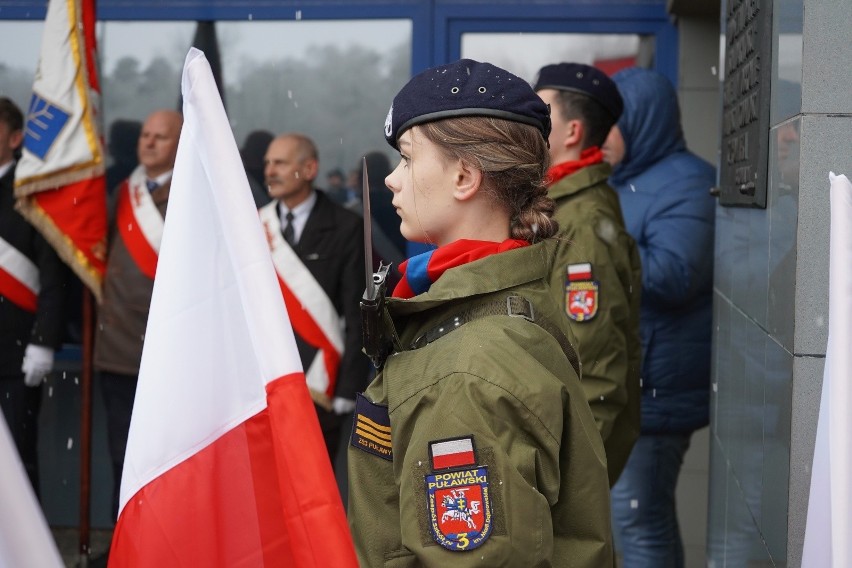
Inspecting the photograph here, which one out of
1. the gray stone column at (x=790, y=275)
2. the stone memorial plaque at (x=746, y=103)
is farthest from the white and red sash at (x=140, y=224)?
the gray stone column at (x=790, y=275)

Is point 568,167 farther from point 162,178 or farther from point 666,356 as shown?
point 162,178

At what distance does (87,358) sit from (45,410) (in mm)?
1052

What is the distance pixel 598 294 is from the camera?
3504mm

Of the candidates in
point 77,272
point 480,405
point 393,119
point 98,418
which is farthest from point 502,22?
point 480,405

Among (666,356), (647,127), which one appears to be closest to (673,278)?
(666,356)

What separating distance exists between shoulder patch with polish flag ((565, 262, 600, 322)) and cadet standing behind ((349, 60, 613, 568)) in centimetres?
140

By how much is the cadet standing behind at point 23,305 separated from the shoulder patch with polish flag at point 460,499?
3.98 metres

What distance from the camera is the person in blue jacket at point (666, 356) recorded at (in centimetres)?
441

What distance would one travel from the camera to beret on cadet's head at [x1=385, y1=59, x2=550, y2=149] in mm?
1985

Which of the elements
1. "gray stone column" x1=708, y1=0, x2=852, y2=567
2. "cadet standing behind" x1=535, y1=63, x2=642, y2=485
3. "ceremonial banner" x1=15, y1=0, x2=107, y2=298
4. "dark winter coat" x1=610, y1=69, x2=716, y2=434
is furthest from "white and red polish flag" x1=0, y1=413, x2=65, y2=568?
"ceremonial banner" x1=15, y1=0, x2=107, y2=298

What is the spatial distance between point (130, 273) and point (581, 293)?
2556 millimetres

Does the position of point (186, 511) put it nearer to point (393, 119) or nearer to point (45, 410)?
point (393, 119)

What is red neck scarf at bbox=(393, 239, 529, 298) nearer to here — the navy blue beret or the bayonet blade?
the bayonet blade

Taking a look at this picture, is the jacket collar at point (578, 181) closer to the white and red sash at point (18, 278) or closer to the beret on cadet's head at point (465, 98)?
the beret on cadet's head at point (465, 98)
